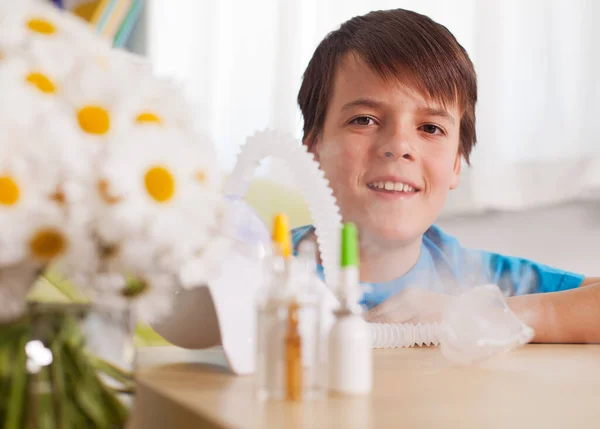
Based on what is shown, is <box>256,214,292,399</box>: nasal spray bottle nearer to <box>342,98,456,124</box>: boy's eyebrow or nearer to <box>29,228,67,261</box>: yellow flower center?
<box>29,228,67,261</box>: yellow flower center

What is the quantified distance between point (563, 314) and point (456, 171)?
0.47 meters

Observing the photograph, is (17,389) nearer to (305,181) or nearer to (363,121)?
(305,181)

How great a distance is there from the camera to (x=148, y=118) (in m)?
0.45

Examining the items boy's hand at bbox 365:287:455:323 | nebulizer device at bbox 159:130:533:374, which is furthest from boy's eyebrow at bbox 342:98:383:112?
A: nebulizer device at bbox 159:130:533:374

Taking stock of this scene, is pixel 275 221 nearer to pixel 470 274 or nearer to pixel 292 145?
pixel 292 145

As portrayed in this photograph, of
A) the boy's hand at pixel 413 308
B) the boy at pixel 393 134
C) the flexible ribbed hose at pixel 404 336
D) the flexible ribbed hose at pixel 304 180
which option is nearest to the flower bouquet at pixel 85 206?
the flexible ribbed hose at pixel 304 180

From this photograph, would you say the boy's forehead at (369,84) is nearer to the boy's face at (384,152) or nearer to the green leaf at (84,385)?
the boy's face at (384,152)

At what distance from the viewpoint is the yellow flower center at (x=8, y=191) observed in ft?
1.31

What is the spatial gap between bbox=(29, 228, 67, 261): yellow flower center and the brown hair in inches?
40.5

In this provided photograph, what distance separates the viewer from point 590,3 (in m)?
1.59

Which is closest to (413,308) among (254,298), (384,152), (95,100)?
(384,152)

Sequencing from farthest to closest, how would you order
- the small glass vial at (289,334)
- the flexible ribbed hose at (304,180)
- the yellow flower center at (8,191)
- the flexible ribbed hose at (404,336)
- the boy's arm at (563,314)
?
the boy's arm at (563,314) < the flexible ribbed hose at (404,336) < the flexible ribbed hose at (304,180) < the small glass vial at (289,334) < the yellow flower center at (8,191)

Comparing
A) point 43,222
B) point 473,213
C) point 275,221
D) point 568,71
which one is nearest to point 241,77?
point 473,213

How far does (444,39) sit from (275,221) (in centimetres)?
97
